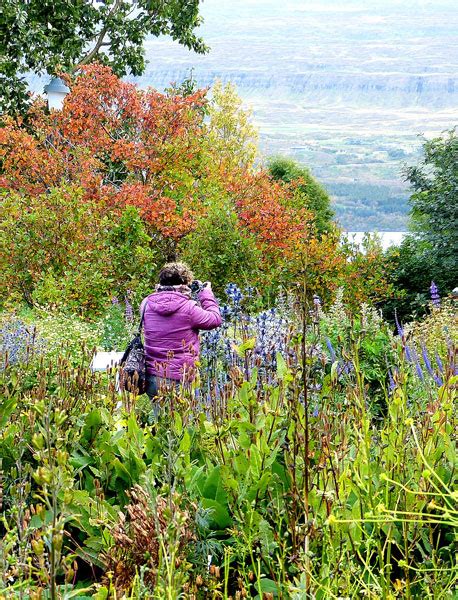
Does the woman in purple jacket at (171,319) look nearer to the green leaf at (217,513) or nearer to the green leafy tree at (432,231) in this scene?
the green leaf at (217,513)

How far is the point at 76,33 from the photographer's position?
60.7ft

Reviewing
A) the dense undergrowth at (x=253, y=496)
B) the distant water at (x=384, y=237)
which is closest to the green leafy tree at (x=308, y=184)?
the distant water at (x=384, y=237)

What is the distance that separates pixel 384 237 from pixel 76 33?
8.38m

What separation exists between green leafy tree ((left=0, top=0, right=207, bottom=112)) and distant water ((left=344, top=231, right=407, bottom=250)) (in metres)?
6.58

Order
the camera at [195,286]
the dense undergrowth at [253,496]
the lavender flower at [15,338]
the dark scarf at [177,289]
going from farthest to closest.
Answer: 1. the lavender flower at [15,338]
2. the camera at [195,286]
3. the dark scarf at [177,289]
4. the dense undergrowth at [253,496]

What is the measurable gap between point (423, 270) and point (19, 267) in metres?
8.69

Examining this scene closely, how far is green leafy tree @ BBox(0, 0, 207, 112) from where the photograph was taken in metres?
17.0

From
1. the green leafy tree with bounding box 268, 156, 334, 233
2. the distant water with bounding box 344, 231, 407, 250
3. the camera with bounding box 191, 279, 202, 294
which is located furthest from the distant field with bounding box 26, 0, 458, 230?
the camera with bounding box 191, 279, 202, 294

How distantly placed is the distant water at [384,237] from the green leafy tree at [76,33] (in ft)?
21.6

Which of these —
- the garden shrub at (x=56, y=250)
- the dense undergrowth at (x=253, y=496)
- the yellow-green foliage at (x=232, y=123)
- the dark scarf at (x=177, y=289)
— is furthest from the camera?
the yellow-green foliage at (x=232, y=123)

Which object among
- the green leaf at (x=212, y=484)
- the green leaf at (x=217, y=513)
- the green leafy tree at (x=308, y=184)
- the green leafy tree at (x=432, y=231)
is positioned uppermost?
the green leafy tree at (x=308, y=184)

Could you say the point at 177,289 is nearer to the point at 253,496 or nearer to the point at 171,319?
the point at 171,319

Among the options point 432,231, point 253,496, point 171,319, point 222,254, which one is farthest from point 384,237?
point 253,496

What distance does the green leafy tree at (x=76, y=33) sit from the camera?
1698 centimetres
